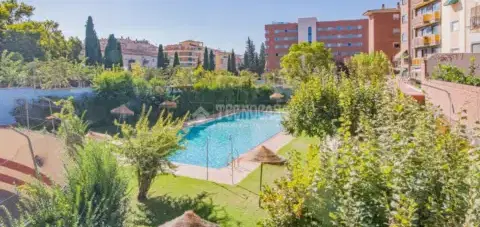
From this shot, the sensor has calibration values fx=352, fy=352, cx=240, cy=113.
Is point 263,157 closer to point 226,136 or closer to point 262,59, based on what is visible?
point 226,136

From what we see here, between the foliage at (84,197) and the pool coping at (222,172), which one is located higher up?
the foliage at (84,197)

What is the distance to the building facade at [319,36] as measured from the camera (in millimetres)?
84375

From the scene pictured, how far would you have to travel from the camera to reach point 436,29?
3738 cm

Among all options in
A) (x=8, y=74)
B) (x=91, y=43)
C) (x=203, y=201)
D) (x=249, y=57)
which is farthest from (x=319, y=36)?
(x=203, y=201)

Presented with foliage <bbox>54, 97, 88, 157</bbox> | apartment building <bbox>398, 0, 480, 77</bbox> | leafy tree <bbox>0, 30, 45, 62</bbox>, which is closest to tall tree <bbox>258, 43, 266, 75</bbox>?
apartment building <bbox>398, 0, 480, 77</bbox>

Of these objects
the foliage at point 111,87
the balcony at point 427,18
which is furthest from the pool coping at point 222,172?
the balcony at point 427,18

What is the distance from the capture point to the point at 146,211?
1211cm

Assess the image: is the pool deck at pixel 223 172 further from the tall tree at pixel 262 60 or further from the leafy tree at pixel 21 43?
the tall tree at pixel 262 60

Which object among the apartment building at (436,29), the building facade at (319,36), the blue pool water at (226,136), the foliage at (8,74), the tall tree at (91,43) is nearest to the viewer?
the blue pool water at (226,136)

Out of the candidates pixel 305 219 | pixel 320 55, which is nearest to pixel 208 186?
pixel 305 219

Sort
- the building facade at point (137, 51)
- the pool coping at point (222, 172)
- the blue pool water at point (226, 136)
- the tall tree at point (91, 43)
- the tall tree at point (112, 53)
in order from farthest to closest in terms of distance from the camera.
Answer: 1. the building facade at point (137, 51)
2. the tall tree at point (112, 53)
3. the tall tree at point (91, 43)
4. the blue pool water at point (226, 136)
5. the pool coping at point (222, 172)

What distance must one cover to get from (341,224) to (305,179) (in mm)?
973

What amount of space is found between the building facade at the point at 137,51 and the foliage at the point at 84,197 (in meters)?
88.4

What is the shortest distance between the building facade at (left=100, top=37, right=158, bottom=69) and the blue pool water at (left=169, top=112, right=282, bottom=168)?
63.5m
